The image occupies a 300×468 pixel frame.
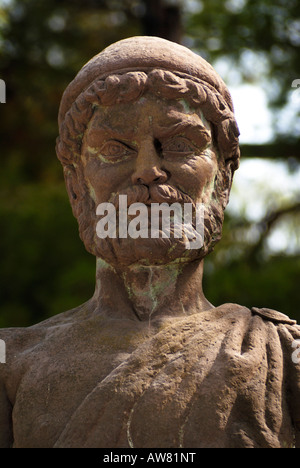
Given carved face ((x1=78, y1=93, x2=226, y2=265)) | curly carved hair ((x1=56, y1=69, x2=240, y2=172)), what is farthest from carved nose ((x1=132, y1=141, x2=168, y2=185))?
curly carved hair ((x1=56, y1=69, x2=240, y2=172))

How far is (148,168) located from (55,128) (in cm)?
671

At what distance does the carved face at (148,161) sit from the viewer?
4.59 metres

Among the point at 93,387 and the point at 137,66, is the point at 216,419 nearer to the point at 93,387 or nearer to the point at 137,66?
the point at 93,387

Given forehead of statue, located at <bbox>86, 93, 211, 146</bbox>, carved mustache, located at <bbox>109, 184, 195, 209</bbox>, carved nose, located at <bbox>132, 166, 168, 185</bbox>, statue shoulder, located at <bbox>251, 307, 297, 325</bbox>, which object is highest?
forehead of statue, located at <bbox>86, 93, 211, 146</bbox>

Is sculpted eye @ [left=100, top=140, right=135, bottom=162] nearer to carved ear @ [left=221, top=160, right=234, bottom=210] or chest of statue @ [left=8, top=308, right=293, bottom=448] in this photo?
carved ear @ [left=221, top=160, right=234, bottom=210]

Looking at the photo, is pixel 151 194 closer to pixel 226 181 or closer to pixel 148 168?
pixel 148 168

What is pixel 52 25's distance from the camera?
431 inches

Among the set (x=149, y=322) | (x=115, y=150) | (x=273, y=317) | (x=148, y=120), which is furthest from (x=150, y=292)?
(x=148, y=120)

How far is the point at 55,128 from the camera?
1116 cm

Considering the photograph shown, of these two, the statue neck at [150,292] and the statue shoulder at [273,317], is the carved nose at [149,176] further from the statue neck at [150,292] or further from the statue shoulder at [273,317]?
the statue shoulder at [273,317]

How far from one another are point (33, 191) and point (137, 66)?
663 centimetres

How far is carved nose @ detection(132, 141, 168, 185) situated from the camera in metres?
4.59

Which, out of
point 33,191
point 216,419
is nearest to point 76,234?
point 33,191

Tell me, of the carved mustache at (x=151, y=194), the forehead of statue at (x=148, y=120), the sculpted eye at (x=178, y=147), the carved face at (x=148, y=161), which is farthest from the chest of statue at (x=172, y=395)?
the forehead of statue at (x=148, y=120)
